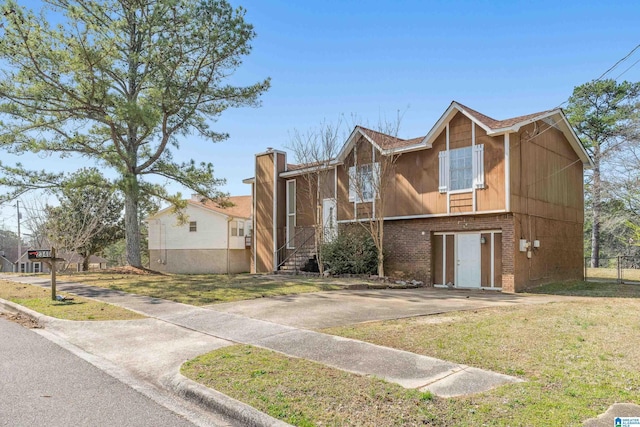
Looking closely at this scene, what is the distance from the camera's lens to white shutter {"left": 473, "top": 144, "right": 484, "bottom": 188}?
16219 millimetres

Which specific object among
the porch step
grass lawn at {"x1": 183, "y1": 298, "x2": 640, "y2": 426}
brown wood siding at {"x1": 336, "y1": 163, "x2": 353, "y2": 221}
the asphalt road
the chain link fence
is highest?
brown wood siding at {"x1": 336, "y1": 163, "x2": 353, "y2": 221}

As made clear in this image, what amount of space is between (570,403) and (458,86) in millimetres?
15816

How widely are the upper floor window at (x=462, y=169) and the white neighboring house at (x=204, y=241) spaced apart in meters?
17.3

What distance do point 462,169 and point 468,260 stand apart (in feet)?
11.3

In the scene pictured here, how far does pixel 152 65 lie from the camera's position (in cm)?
1775

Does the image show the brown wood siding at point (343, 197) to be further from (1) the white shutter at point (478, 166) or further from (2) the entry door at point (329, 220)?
(1) the white shutter at point (478, 166)

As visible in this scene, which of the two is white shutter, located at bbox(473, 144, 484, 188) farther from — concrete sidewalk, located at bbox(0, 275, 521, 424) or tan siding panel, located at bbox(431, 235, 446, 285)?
concrete sidewalk, located at bbox(0, 275, 521, 424)

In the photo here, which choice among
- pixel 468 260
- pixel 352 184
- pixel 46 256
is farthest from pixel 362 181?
pixel 46 256

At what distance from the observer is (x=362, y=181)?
19234 millimetres

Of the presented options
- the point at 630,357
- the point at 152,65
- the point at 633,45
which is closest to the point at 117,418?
the point at 630,357

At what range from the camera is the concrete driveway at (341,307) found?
8930 millimetres

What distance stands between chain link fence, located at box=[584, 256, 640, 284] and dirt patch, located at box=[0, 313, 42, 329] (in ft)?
69.5

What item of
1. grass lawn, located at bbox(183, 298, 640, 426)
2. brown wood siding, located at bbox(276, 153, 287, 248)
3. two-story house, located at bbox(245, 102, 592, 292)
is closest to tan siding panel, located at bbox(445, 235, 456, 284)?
two-story house, located at bbox(245, 102, 592, 292)

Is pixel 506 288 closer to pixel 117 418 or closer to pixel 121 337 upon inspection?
pixel 121 337
